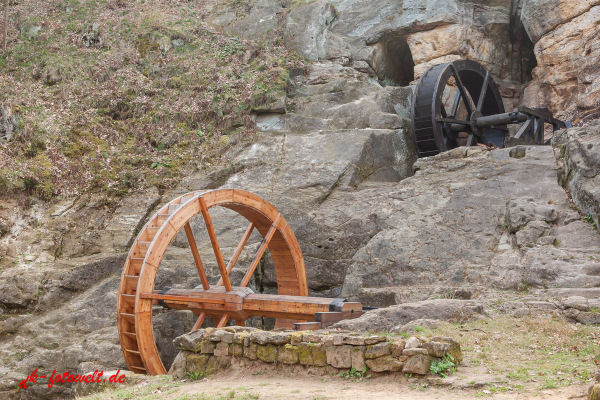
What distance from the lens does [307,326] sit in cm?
716

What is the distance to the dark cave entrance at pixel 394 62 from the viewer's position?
725 inches

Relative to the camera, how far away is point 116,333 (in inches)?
357

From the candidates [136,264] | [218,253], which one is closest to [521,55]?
[218,253]

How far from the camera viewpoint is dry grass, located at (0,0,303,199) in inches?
517

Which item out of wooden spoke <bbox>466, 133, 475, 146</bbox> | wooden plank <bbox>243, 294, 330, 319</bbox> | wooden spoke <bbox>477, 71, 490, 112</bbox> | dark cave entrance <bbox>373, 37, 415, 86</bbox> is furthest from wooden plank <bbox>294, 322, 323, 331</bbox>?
dark cave entrance <bbox>373, 37, 415, 86</bbox>

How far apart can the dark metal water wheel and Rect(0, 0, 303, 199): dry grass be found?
4227mm

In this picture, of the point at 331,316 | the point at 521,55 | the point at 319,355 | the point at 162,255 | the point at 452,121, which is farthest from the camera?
the point at 521,55

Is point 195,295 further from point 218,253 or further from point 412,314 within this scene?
point 412,314

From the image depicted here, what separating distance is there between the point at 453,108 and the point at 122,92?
32.7ft

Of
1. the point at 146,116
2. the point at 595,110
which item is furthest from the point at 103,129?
the point at 595,110

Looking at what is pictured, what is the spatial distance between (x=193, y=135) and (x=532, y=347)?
10953mm

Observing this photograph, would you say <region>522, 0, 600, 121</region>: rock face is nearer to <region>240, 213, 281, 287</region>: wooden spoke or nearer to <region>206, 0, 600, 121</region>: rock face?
<region>206, 0, 600, 121</region>: rock face

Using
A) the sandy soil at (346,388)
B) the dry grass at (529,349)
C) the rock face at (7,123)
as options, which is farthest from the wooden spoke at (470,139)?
the rock face at (7,123)

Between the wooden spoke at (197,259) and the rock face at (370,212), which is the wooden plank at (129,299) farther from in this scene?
the wooden spoke at (197,259)
